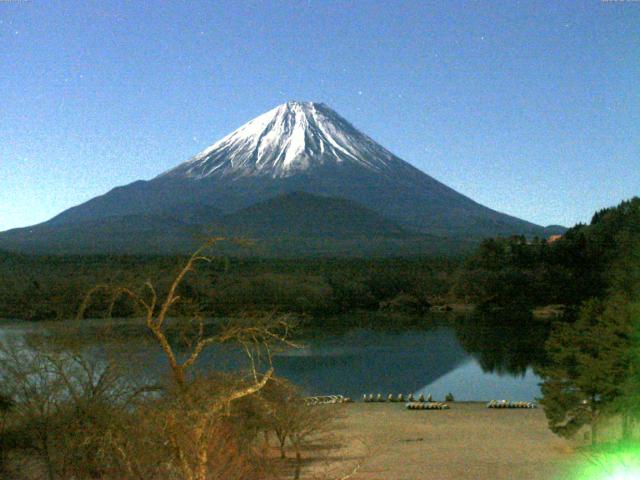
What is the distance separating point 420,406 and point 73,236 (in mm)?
70068

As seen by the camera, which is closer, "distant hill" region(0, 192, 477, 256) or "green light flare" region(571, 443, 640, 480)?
"green light flare" region(571, 443, 640, 480)

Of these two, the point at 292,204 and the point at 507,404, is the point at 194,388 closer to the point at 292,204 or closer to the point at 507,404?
the point at 507,404

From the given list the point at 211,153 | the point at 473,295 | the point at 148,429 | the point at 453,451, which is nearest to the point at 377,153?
the point at 211,153

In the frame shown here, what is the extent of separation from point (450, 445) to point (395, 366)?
15.0 m

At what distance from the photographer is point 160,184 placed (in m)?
120

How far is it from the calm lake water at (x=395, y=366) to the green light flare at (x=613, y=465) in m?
9.19

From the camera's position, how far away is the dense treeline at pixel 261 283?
3931 cm

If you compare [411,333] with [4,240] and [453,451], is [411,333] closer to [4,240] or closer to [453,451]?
[453,451]

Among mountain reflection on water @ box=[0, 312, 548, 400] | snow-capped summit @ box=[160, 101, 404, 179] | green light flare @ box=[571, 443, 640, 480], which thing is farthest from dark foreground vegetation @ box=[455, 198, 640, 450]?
snow-capped summit @ box=[160, 101, 404, 179]

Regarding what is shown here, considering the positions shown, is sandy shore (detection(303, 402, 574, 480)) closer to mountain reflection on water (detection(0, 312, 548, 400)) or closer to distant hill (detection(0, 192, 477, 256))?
mountain reflection on water (detection(0, 312, 548, 400))

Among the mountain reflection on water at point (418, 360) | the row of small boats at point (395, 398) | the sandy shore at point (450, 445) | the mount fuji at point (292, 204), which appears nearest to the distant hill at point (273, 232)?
the mount fuji at point (292, 204)

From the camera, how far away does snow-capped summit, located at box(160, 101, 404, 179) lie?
386 ft

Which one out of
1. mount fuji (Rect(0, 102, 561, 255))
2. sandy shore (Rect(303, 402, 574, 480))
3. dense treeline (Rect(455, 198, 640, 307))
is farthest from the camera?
mount fuji (Rect(0, 102, 561, 255))

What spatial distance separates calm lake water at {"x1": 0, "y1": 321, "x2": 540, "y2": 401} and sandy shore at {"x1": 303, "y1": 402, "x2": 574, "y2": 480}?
3267 millimetres
